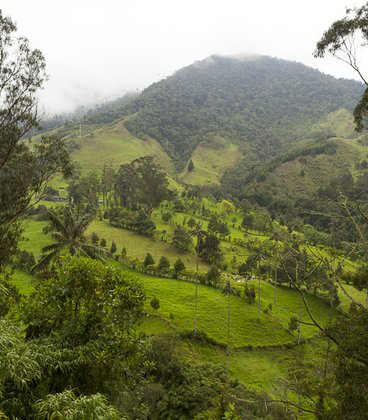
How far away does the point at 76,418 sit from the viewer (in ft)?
22.4

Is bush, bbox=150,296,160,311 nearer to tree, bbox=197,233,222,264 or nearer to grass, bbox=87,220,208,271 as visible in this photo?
grass, bbox=87,220,208,271

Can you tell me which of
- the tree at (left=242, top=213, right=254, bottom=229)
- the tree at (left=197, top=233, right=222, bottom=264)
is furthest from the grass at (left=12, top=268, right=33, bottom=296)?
the tree at (left=242, top=213, right=254, bottom=229)

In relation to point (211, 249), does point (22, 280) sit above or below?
above

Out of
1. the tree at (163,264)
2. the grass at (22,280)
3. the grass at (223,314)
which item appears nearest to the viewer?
the grass at (22,280)

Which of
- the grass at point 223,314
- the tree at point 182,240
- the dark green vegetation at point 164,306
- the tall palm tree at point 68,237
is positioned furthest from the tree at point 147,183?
the tall palm tree at point 68,237

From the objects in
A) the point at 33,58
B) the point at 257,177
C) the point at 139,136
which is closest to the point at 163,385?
the point at 33,58

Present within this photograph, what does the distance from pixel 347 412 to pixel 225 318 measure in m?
36.4

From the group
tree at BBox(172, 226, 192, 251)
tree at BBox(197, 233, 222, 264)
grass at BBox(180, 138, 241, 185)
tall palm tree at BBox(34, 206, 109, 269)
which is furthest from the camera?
grass at BBox(180, 138, 241, 185)

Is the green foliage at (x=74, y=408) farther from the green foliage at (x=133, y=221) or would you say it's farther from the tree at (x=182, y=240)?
the green foliage at (x=133, y=221)

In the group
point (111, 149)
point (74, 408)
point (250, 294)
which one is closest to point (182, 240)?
point (250, 294)

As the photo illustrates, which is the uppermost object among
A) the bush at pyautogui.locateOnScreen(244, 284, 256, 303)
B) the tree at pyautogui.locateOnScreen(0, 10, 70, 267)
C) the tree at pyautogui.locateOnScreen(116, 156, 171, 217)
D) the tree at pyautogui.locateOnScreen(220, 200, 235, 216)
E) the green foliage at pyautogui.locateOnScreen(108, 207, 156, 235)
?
the tree at pyautogui.locateOnScreen(0, 10, 70, 267)

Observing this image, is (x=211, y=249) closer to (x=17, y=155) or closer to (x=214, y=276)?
(x=214, y=276)

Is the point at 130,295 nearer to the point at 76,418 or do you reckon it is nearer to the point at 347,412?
the point at 76,418

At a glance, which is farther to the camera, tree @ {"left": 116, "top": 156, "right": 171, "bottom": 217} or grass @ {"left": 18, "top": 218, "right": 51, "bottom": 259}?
tree @ {"left": 116, "top": 156, "right": 171, "bottom": 217}
